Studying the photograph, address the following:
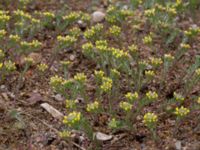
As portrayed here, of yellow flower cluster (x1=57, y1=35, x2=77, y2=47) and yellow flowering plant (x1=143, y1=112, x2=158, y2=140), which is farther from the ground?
yellow flower cluster (x1=57, y1=35, x2=77, y2=47)

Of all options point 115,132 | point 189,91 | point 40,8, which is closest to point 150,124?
point 115,132

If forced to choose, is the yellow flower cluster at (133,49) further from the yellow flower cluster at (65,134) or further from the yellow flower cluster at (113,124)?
the yellow flower cluster at (65,134)

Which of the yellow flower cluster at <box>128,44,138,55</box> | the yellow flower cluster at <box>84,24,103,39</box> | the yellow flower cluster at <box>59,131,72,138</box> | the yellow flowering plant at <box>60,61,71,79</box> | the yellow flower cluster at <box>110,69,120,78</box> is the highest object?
the yellow flower cluster at <box>84,24,103,39</box>

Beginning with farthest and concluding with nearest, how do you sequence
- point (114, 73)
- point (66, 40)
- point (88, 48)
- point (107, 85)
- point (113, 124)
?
1. point (66, 40)
2. point (88, 48)
3. point (114, 73)
4. point (107, 85)
5. point (113, 124)

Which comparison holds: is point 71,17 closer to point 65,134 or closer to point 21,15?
point 21,15

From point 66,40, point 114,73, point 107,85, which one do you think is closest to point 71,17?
point 66,40

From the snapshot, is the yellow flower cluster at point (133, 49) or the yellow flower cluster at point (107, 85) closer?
the yellow flower cluster at point (107, 85)

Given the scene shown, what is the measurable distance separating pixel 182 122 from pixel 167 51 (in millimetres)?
1271

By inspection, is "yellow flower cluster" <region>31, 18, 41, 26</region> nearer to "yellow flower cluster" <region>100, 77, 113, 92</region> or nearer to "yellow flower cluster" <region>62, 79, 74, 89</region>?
"yellow flower cluster" <region>62, 79, 74, 89</region>

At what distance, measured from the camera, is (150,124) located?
3625 millimetres

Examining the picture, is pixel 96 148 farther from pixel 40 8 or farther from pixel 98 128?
pixel 40 8

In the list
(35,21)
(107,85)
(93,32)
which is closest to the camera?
(107,85)

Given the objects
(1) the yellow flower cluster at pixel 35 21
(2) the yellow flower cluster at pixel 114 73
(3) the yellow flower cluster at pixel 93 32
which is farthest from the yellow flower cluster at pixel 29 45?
(2) the yellow flower cluster at pixel 114 73

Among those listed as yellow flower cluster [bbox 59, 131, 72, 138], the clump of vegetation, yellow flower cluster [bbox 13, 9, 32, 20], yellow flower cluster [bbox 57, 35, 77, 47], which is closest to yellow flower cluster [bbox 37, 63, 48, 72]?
the clump of vegetation
